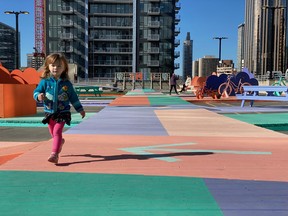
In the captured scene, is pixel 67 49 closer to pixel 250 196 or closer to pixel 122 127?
pixel 122 127

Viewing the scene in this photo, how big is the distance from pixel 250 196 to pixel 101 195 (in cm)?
139

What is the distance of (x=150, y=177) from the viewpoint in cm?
423

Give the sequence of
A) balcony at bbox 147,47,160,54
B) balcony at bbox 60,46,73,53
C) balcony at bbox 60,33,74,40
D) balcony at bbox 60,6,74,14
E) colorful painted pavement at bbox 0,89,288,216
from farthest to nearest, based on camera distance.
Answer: balcony at bbox 147,47,160,54 < balcony at bbox 60,6,74,14 < balcony at bbox 60,33,74,40 < balcony at bbox 60,46,73,53 < colorful painted pavement at bbox 0,89,288,216

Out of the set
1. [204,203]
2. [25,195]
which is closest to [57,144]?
[25,195]

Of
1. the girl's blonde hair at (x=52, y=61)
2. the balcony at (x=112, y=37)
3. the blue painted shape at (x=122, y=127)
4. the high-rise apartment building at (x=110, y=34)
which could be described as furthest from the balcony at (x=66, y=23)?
the girl's blonde hair at (x=52, y=61)

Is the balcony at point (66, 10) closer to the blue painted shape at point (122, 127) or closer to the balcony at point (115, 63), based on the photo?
the balcony at point (115, 63)

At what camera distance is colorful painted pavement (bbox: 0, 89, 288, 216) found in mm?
3283

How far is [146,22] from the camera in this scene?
3418 inches

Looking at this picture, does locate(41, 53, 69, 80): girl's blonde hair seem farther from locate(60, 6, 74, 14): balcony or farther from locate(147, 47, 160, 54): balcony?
locate(60, 6, 74, 14): balcony

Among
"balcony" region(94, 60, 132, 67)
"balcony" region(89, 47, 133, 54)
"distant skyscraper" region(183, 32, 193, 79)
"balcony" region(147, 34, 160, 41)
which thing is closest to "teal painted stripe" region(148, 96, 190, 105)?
"balcony" region(94, 60, 132, 67)

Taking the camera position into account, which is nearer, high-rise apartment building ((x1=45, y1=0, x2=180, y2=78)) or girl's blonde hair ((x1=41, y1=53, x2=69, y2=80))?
girl's blonde hair ((x1=41, y1=53, x2=69, y2=80))

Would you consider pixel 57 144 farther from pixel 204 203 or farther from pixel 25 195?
pixel 204 203

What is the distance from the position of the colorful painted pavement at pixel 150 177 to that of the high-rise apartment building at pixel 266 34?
4788 centimetres

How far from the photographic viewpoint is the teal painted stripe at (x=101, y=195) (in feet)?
10.4
